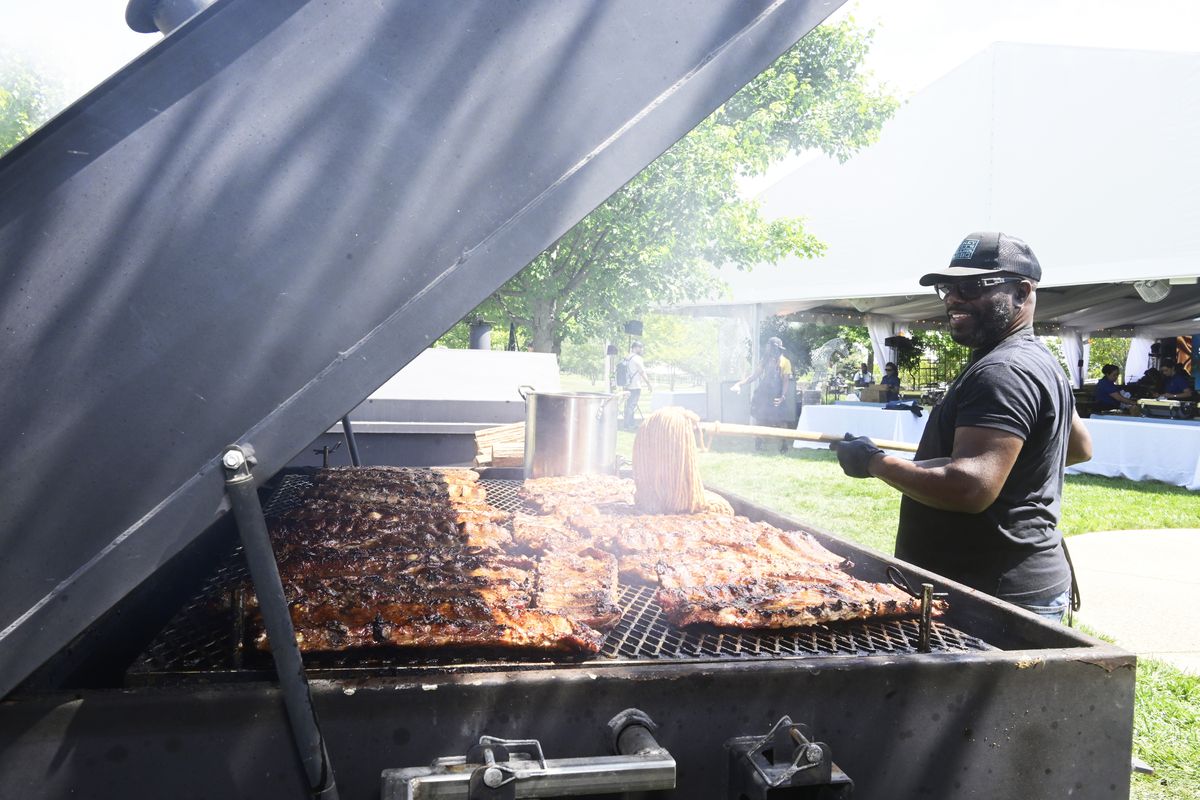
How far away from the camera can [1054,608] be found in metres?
3.04

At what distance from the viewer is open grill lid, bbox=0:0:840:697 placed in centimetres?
122

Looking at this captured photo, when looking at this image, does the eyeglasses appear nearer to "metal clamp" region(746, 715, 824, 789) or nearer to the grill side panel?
the grill side panel

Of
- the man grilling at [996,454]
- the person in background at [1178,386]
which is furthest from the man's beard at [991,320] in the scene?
the person in background at [1178,386]

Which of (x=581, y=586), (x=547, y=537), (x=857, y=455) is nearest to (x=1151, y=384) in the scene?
(x=857, y=455)

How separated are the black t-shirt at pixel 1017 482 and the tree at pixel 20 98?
11.1ft

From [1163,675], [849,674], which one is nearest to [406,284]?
[849,674]

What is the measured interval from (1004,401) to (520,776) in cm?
231

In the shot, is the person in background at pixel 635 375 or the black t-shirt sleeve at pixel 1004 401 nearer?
the black t-shirt sleeve at pixel 1004 401

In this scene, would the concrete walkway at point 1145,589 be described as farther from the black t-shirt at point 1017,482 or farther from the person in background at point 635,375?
the person in background at point 635,375

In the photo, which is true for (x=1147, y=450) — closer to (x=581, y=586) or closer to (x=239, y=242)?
(x=581, y=586)

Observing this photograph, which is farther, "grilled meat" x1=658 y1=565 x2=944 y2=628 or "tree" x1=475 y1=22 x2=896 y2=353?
"tree" x1=475 y1=22 x2=896 y2=353

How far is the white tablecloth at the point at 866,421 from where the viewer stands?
13.7 m

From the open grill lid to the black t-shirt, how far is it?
78.9 inches

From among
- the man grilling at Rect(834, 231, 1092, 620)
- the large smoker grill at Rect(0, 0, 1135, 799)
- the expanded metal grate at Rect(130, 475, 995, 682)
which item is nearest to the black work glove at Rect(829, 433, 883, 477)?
the man grilling at Rect(834, 231, 1092, 620)
